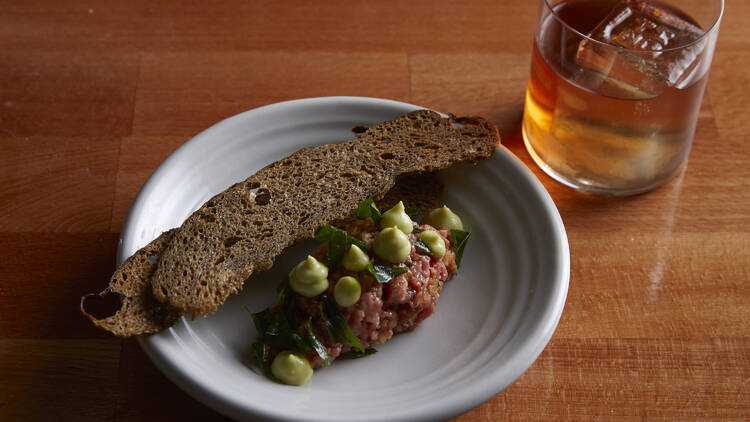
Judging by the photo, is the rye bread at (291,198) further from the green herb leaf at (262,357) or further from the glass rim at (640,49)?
the glass rim at (640,49)

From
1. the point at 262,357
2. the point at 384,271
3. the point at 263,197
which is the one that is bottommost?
the point at 262,357

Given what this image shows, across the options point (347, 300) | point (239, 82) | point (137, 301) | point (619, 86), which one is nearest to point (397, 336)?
point (347, 300)

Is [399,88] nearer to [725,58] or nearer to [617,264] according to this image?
[617,264]

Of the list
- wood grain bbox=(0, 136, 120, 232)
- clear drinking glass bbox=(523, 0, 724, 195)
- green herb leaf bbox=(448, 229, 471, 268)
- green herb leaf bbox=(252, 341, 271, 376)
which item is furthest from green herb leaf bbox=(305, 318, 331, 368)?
clear drinking glass bbox=(523, 0, 724, 195)

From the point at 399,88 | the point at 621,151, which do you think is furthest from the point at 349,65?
the point at 621,151

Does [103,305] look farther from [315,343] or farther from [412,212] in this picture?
[412,212]

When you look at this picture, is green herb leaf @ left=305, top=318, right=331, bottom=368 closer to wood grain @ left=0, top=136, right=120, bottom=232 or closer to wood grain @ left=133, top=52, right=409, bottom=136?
wood grain @ left=0, top=136, right=120, bottom=232
